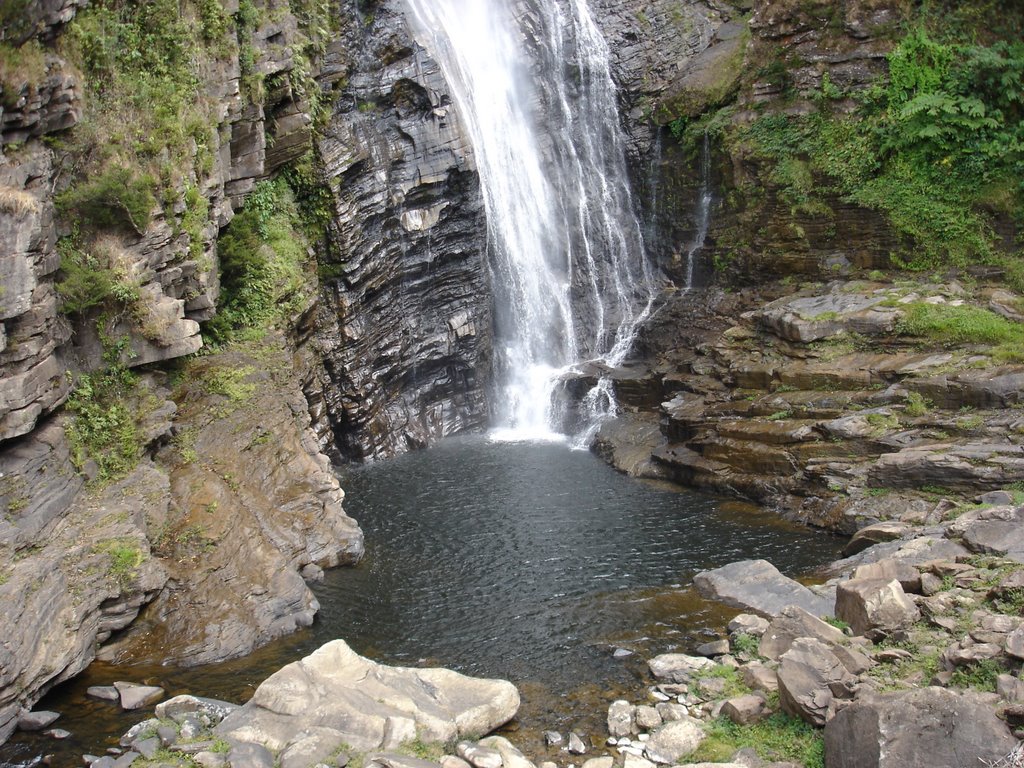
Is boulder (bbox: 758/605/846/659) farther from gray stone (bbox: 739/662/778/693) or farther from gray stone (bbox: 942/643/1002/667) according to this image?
gray stone (bbox: 942/643/1002/667)

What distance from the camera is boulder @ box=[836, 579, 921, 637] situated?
10.3 metres

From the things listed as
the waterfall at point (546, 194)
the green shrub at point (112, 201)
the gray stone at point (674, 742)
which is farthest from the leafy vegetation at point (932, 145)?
the green shrub at point (112, 201)

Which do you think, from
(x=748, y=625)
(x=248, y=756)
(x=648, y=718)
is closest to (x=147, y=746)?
(x=248, y=756)

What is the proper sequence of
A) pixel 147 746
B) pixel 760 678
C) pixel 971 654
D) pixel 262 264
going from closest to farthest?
pixel 971 654 < pixel 147 746 < pixel 760 678 < pixel 262 264

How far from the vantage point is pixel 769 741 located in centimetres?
903

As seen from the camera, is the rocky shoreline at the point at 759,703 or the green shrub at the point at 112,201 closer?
the rocky shoreline at the point at 759,703

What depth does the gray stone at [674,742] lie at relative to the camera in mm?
9500

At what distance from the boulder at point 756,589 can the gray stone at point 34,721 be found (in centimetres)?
1033

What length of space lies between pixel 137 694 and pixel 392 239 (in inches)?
674

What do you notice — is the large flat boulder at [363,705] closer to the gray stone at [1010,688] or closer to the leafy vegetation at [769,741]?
the leafy vegetation at [769,741]

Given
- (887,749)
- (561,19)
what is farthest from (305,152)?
(887,749)

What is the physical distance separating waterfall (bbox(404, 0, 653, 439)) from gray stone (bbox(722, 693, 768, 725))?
18.3 meters

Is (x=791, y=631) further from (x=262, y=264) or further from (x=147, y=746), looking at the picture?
(x=262, y=264)

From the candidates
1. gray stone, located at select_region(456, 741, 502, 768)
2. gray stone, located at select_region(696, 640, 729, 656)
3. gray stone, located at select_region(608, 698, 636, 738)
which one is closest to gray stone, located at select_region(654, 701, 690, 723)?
gray stone, located at select_region(608, 698, 636, 738)
